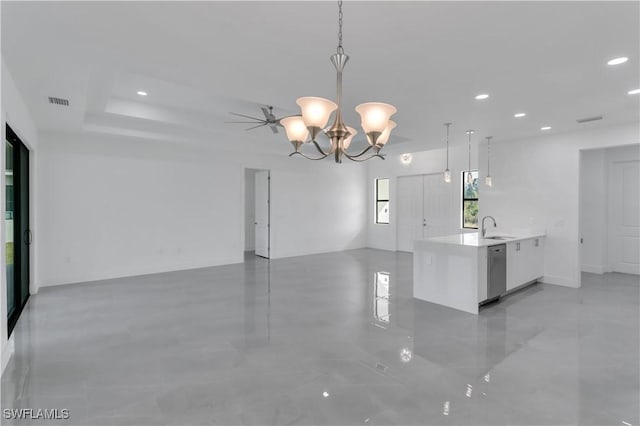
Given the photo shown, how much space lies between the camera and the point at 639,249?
6621 millimetres

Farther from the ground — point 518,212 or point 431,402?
point 518,212

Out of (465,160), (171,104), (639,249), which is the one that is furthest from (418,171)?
(171,104)

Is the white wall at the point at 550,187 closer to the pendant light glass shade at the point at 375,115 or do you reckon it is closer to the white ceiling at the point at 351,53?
the white ceiling at the point at 351,53

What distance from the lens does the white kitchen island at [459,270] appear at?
171 inches

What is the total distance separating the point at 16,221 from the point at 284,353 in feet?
13.4

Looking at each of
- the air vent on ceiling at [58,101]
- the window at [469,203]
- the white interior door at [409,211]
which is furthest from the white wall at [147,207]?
the window at [469,203]

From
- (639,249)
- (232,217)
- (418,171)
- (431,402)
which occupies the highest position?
(418,171)

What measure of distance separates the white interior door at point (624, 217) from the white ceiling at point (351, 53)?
2.57m

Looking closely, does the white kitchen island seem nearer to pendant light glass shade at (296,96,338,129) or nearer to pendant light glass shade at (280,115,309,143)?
pendant light glass shade at (280,115,309,143)

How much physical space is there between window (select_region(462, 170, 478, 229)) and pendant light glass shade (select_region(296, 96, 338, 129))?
288 inches

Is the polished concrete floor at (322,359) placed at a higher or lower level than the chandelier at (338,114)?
lower

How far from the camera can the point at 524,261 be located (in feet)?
18.0

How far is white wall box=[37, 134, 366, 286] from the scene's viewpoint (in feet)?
19.2

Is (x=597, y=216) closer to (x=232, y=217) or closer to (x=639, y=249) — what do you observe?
(x=639, y=249)
